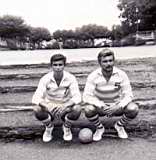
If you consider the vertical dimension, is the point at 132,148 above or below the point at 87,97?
below

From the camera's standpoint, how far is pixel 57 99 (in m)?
6.11

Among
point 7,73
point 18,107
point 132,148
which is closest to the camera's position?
point 132,148

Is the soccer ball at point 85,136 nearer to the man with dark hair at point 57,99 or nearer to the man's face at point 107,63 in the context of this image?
the man with dark hair at point 57,99

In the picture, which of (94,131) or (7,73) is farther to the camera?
(7,73)

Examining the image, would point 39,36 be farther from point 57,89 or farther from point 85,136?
point 85,136

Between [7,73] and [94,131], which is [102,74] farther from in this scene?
[7,73]

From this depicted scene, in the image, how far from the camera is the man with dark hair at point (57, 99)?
5906mm

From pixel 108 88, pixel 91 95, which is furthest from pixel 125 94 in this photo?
pixel 91 95

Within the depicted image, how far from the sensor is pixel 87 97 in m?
6.03

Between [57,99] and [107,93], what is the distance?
2.04 ft

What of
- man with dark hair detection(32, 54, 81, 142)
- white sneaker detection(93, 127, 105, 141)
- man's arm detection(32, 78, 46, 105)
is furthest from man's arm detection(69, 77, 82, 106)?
white sneaker detection(93, 127, 105, 141)

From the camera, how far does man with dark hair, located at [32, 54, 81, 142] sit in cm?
591

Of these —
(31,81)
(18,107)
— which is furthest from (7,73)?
(18,107)

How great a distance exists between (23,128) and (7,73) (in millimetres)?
3607
